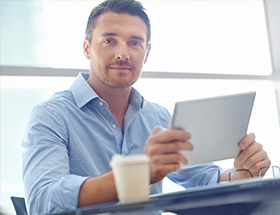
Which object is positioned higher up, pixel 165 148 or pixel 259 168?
pixel 165 148

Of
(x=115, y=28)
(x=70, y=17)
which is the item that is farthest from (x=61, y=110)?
(x=70, y=17)

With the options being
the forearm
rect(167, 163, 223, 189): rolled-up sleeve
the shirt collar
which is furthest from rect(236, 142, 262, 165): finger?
the shirt collar

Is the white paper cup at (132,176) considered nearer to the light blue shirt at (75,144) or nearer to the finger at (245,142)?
the light blue shirt at (75,144)

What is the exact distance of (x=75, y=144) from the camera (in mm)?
1312

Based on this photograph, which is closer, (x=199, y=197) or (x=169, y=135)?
(x=199, y=197)

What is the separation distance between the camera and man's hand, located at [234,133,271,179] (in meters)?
1.10

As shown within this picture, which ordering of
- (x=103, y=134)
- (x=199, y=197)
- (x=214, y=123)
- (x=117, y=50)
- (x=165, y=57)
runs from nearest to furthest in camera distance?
(x=199, y=197) < (x=214, y=123) < (x=103, y=134) < (x=117, y=50) < (x=165, y=57)

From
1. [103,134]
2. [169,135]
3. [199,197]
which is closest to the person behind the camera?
[199,197]

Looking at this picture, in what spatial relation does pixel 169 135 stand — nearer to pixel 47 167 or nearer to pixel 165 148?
pixel 165 148

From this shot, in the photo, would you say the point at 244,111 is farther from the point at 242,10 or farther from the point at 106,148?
the point at 242,10

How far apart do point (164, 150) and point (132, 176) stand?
171mm

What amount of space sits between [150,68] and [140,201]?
177 centimetres

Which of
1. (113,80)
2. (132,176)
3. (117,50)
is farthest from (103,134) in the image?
(132,176)

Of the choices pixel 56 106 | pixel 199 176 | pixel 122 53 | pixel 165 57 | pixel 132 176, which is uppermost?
pixel 165 57
